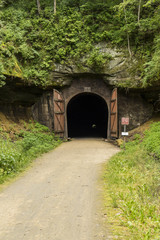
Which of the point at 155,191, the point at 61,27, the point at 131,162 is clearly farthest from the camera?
the point at 61,27

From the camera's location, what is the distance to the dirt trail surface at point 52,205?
3006 millimetres

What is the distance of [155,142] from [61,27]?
33.9ft

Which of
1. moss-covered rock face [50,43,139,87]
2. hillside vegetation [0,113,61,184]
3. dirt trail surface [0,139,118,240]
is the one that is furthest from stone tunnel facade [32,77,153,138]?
dirt trail surface [0,139,118,240]

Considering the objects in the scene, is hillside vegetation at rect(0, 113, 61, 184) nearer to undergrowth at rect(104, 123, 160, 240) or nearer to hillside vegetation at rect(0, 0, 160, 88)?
hillside vegetation at rect(0, 0, 160, 88)

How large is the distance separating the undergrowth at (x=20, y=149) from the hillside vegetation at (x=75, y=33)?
3116mm

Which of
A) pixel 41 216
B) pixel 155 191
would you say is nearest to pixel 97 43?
pixel 155 191

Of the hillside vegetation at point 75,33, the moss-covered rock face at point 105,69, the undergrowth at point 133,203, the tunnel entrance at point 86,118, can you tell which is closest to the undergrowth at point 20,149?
the undergrowth at point 133,203

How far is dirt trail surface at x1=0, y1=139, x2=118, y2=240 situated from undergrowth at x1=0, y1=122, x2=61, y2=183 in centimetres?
48

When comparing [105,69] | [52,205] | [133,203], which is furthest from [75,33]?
[133,203]

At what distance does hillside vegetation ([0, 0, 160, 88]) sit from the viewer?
12.5m

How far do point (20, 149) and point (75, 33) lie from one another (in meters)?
9.28

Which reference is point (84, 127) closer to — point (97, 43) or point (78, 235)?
point (97, 43)

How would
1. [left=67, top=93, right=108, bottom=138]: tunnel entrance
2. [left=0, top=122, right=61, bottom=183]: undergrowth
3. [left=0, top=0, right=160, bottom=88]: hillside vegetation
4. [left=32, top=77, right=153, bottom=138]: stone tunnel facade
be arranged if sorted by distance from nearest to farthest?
1. [left=0, top=122, right=61, bottom=183]: undergrowth
2. [left=0, top=0, right=160, bottom=88]: hillside vegetation
3. [left=32, top=77, right=153, bottom=138]: stone tunnel facade
4. [left=67, top=93, right=108, bottom=138]: tunnel entrance

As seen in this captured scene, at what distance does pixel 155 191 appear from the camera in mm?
4285
